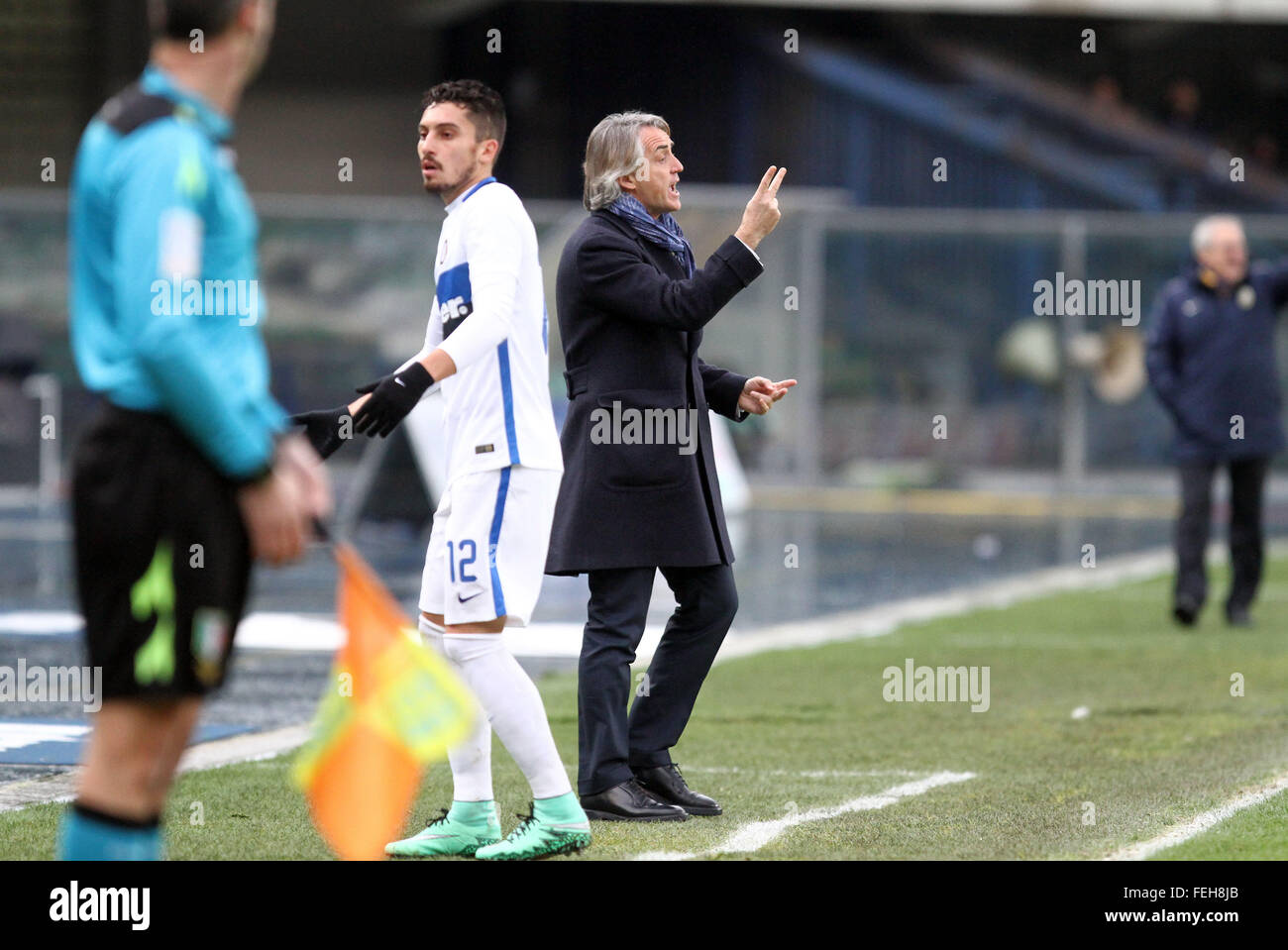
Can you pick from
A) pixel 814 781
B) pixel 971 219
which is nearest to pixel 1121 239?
pixel 971 219

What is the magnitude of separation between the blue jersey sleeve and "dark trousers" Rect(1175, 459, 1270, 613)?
870 centimetres

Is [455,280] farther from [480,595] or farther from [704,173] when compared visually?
[704,173]

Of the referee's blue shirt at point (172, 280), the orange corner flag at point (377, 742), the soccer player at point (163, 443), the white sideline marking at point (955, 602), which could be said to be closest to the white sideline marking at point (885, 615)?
the white sideline marking at point (955, 602)

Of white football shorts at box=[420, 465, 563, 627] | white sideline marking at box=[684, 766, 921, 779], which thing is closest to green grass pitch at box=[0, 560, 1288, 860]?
white sideline marking at box=[684, 766, 921, 779]

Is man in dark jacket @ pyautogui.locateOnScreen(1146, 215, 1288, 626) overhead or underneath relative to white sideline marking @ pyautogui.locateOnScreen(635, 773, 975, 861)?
overhead

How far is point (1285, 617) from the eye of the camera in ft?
39.0

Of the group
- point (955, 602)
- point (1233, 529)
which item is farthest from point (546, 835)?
point (955, 602)

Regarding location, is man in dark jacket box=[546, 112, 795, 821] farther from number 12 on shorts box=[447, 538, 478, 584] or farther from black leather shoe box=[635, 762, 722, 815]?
number 12 on shorts box=[447, 538, 478, 584]

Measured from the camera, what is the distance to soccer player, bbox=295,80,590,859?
5.16 metres

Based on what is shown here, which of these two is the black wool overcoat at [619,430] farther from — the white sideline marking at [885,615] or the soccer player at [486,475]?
the white sideline marking at [885,615]

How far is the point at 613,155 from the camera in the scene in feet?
19.7

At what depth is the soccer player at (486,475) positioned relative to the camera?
516 centimetres

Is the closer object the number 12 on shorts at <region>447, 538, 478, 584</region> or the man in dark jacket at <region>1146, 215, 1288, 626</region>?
the number 12 on shorts at <region>447, 538, 478, 584</region>
